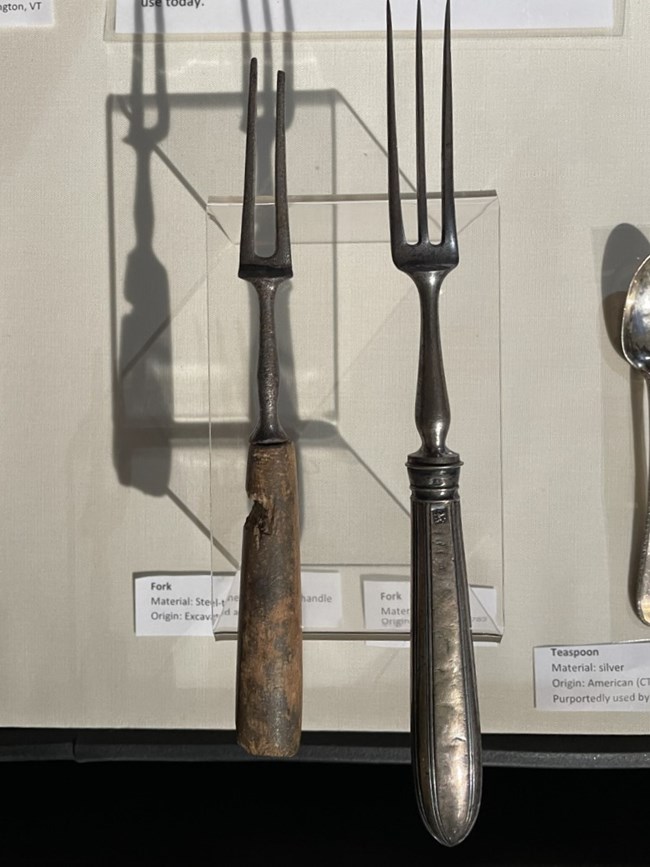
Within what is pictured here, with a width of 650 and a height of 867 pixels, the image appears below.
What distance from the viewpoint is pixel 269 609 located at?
675 mm

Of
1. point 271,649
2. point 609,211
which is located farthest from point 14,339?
point 609,211

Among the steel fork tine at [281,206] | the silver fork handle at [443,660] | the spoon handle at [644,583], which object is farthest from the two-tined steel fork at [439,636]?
the spoon handle at [644,583]

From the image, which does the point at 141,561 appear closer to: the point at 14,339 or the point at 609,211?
the point at 14,339

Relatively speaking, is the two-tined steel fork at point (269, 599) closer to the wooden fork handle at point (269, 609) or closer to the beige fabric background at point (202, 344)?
the wooden fork handle at point (269, 609)

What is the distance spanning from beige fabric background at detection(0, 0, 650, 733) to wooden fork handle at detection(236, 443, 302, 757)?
17 centimetres

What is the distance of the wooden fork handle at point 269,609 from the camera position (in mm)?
673

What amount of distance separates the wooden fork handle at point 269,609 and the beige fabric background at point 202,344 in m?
0.17

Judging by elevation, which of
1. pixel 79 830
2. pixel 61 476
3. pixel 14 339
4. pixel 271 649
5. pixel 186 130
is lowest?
pixel 79 830

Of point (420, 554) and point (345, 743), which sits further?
point (345, 743)

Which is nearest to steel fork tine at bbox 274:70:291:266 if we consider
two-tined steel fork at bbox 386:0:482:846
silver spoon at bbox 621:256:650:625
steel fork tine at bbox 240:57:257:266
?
steel fork tine at bbox 240:57:257:266

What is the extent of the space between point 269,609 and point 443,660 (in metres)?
0.12

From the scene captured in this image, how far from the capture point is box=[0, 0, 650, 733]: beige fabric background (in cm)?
81

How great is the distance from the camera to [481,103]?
0.81m

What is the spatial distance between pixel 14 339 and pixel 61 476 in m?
0.13
